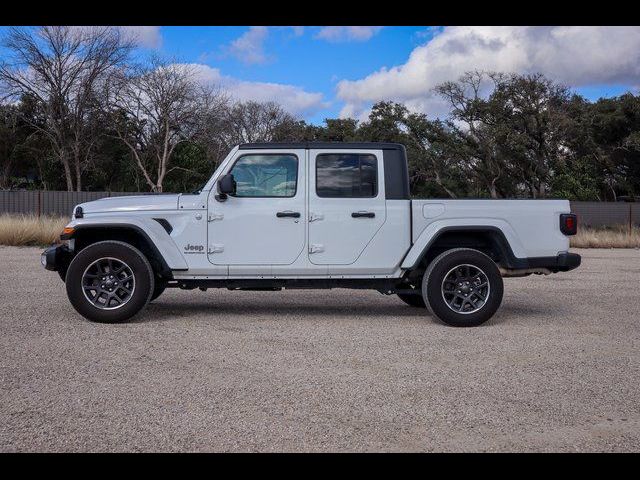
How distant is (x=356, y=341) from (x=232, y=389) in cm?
198

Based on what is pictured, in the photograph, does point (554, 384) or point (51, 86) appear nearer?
point (554, 384)

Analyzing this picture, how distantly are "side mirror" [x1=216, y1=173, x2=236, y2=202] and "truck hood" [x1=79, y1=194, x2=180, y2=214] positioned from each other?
1.72 ft

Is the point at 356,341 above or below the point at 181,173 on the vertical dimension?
below

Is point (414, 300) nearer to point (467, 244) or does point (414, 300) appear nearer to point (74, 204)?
point (467, 244)

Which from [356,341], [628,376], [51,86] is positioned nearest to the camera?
[628,376]

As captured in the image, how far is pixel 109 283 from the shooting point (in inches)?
299

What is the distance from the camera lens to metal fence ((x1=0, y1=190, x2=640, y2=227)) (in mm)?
28312

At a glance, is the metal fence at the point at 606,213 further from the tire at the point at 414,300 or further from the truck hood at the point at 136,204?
the truck hood at the point at 136,204

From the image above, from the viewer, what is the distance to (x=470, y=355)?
623cm

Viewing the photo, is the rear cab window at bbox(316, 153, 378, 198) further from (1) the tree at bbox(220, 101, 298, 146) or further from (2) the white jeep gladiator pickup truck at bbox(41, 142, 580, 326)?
(1) the tree at bbox(220, 101, 298, 146)

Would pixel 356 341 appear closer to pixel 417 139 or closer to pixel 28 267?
pixel 28 267

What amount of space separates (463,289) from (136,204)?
374 centimetres
